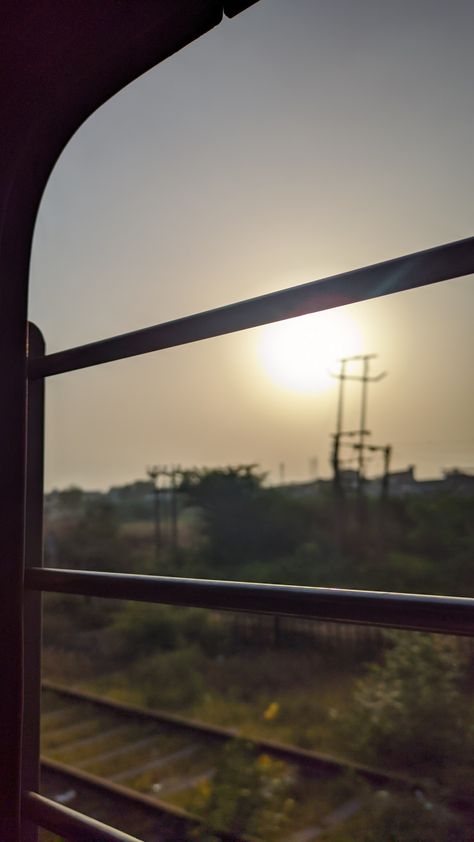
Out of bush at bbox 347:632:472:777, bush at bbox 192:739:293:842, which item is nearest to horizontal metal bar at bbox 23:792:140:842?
bush at bbox 192:739:293:842

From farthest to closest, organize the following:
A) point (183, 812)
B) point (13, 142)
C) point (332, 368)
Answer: point (332, 368)
point (183, 812)
point (13, 142)

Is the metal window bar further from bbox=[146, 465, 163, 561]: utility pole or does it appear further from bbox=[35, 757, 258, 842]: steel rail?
bbox=[146, 465, 163, 561]: utility pole

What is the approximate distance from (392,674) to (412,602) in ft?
20.6

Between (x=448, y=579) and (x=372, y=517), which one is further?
(x=372, y=517)

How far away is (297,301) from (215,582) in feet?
0.89

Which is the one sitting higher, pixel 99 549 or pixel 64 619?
pixel 99 549

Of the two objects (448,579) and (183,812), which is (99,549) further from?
(183,812)

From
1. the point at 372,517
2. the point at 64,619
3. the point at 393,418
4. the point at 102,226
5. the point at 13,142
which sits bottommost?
the point at 64,619

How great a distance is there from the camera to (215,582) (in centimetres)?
64

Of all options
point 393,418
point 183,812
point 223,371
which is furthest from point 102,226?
point 393,418

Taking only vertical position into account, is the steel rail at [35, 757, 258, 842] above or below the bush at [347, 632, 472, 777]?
above

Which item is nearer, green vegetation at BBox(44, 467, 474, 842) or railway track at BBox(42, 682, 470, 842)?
railway track at BBox(42, 682, 470, 842)

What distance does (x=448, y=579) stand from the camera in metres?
7.14

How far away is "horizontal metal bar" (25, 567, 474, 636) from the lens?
1.50 ft
